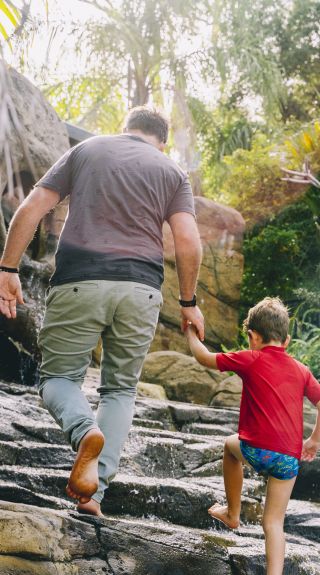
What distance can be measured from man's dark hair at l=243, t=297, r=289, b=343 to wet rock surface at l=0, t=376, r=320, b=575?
97 centimetres

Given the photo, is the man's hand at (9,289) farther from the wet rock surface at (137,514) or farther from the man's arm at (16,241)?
the wet rock surface at (137,514)

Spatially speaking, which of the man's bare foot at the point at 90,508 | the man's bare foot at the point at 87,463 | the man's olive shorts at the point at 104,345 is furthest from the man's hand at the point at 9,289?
the man's bare foot at the point at 90,508

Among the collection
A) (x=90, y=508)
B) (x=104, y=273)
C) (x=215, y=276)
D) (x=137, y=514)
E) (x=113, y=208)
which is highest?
(x=113, y=208)

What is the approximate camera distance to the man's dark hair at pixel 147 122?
12.6ft

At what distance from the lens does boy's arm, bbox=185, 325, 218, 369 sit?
3453mm

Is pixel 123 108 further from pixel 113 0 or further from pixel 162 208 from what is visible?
pixel 162 208

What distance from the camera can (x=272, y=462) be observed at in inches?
131

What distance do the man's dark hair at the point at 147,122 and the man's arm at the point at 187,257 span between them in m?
0.43

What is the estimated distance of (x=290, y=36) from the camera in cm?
2305

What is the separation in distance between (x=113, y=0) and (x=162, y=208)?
1367 centimetres

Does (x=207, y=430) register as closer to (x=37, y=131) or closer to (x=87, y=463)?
(x=87, y=463)

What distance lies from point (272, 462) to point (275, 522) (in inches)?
10.1

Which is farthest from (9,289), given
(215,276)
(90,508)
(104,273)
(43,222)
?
(215,276)

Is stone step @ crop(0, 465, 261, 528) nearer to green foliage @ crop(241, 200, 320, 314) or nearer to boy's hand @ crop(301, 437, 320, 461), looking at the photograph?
boy's hand @ crop(301, 437, 320, 461)
